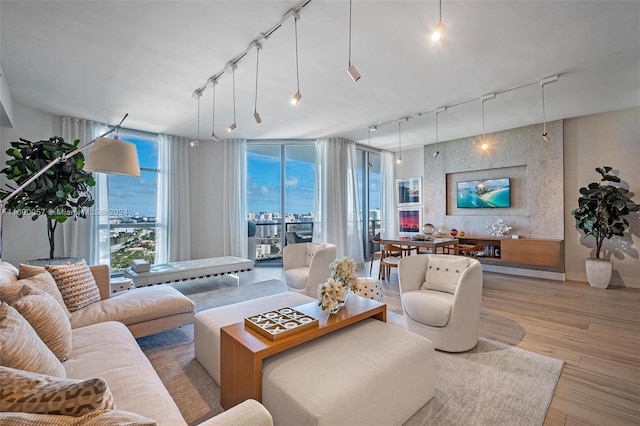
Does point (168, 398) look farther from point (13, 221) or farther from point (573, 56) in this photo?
point (13, 221)

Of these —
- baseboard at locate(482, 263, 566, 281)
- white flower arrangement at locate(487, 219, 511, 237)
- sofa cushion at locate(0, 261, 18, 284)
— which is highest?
white flower arrangement at locate(487, 219, 511, 237)

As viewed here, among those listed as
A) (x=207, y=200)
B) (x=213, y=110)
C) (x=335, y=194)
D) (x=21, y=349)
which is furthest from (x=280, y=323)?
(x=207, y=200)

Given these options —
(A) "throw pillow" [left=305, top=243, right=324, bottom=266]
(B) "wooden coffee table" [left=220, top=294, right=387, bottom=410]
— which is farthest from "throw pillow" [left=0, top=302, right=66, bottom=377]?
(A) "throw pillow" [left=305, top=243, right=324, bottom=266]

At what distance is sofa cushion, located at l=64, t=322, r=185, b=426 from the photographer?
4.12ft

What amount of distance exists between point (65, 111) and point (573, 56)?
683 cm

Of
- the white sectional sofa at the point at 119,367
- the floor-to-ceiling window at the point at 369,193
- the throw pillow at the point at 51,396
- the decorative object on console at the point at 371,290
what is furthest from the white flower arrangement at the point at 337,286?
the floor-to-ceiling window at the point at 369,193

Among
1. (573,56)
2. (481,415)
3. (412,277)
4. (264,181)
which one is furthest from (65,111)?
(573,56)

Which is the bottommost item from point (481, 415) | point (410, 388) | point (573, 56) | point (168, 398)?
point (481, 415)

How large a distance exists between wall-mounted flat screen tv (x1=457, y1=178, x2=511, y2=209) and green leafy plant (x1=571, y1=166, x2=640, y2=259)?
4.11 ft

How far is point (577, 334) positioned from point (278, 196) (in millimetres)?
5496

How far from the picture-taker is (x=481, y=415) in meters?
1.77

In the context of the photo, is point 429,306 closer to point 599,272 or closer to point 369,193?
point 599,272

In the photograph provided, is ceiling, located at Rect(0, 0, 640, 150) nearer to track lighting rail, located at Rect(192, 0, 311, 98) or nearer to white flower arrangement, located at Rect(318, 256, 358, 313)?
track lighting rail, located at Rect(192, 0, 311, 98)

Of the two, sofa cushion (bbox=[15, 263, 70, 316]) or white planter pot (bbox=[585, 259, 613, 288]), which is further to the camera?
white planter pot (bbox=[585, 259, 613, 288])
